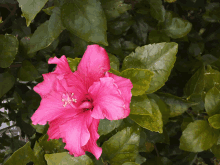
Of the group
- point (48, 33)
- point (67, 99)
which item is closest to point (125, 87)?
point (67, 99)

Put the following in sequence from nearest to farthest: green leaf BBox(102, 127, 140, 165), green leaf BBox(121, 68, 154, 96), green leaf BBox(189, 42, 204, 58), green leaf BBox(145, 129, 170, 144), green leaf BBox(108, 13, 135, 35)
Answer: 1. green leaf BBox(121, 68, 154, 96)
2. green leaf BBox(102, 127, 140, 165)
3. green leaf BBox(108, 13, 135, 35)
4. green leaf BBox(145, 129, 170, 144)
5. green leaf BBox(189, 42, 204, 58)

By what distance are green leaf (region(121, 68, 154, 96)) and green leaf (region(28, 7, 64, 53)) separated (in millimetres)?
363

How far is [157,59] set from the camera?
0.79m

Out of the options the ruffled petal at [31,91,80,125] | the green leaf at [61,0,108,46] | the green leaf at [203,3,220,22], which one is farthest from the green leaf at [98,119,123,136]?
the green leaf at [203,3,220,22]

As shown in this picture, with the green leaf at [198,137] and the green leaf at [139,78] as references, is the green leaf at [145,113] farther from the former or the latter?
the green leaf at [198,137]

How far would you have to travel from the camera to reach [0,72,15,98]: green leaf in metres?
0.92

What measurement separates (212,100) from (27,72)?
0.95 meters

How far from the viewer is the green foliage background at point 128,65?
76 centimetres

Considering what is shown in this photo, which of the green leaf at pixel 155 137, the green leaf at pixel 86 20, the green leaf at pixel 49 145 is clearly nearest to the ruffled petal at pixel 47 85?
the green leaf at pixel 86 20

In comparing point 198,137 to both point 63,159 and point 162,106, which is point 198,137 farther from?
point 63,159

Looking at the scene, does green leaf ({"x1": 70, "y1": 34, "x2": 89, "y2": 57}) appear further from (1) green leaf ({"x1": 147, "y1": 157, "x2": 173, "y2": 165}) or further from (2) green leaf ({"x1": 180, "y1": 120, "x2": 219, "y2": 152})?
(1) green leaf ({"x1": 147, "y1": 157, "x2": 173, "y2": 165})

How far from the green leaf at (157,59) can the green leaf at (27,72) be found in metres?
0.48

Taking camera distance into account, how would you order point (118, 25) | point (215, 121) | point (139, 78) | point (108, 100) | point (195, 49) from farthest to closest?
point (195, 49)
point (118, 25)
point (215, 121)
point (139, 78)
point (108, 100)

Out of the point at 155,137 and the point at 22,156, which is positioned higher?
the point at 22,156
